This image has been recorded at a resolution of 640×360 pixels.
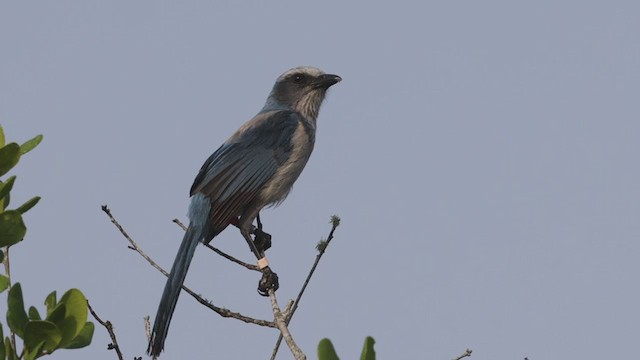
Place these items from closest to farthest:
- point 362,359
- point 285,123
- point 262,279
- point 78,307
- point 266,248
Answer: point 362,359 → point 78,307 → point 262,279 → point 266,248 → point 285,123

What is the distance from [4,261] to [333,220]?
93.6 inches

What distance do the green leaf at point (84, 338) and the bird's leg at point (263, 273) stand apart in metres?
2.89

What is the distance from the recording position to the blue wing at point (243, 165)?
7.33 m

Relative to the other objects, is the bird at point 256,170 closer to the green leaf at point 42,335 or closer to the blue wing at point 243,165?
the blue wing at point 243,165

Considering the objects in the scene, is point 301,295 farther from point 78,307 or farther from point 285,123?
point 285,123

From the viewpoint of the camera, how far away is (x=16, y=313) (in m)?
3.50

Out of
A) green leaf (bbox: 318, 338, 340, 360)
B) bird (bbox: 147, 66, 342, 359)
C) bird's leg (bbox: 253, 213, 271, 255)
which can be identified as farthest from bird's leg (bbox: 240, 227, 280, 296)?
green leaf (bbox: 318, 338, 340, 360)

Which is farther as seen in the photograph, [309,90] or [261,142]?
[309,90]

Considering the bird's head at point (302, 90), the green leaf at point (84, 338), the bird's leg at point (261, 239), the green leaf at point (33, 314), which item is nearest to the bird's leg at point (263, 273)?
the bird's leg at point (261, 239)

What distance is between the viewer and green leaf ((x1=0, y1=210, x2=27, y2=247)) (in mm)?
3654

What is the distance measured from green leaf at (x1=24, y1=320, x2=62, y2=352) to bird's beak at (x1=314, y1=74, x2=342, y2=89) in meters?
5.76

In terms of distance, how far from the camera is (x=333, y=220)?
5.83m

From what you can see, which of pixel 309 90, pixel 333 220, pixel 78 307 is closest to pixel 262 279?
pixel 333 220

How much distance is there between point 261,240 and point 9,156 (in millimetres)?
3883
